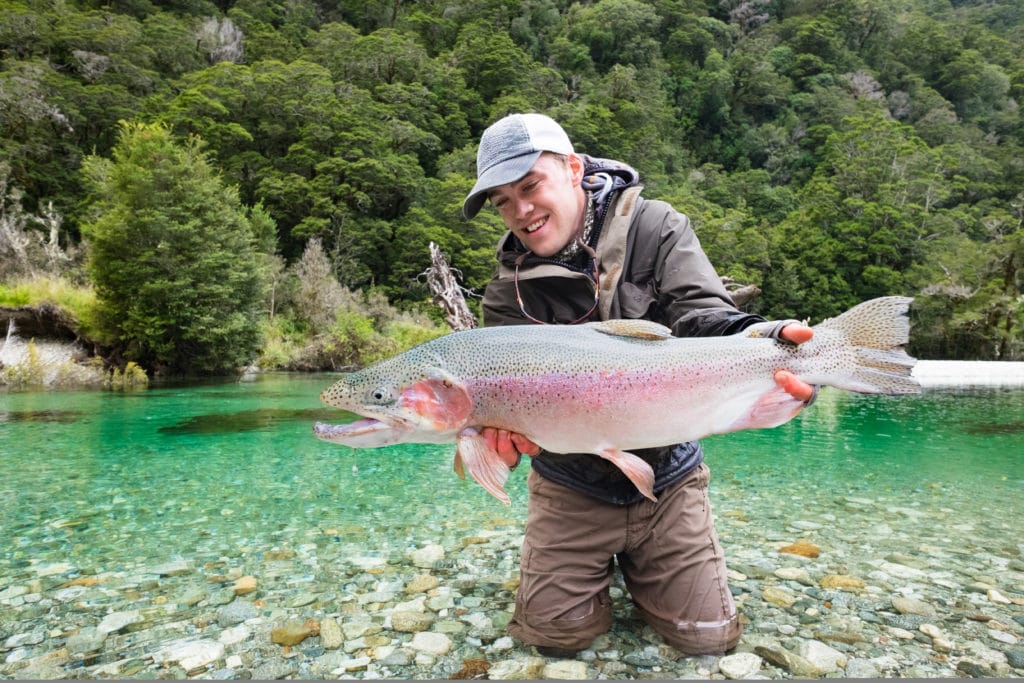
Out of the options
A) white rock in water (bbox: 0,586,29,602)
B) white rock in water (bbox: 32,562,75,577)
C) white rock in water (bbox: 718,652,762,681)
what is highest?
white rock in water (bbox: 718,652,762,681)

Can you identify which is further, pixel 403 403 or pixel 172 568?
pixel 172 568

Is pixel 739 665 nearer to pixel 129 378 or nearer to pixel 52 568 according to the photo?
pixel 52 568

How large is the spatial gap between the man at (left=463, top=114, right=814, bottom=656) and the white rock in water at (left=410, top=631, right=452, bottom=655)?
34cm

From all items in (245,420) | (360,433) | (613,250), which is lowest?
(245,420)

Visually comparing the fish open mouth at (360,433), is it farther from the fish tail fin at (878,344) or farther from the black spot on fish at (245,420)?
the black spot on fish at (245,420)

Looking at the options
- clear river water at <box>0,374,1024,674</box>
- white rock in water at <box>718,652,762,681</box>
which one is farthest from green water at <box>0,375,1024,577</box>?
white rock in water at <box>718,652,762,681</box>

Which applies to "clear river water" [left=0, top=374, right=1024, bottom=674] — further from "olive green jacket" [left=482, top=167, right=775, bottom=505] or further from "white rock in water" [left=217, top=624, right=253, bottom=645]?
"olive green jacket" [left=482, top=167, right=775, bottom=505]

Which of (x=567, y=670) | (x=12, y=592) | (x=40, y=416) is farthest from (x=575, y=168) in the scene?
(x=40, y=416)

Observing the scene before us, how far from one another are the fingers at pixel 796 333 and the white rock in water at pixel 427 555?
8.66ft

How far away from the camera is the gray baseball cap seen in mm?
2844

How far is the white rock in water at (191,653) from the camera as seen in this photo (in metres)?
2.69

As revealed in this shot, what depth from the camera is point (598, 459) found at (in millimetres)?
3123

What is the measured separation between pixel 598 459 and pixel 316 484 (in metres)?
4.26

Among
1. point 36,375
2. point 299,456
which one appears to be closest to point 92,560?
point 299,456
